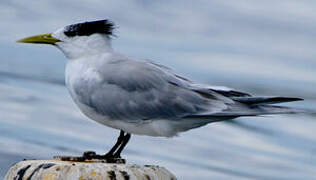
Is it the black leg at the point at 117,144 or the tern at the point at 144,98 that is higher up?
the tern at the point at 144,98

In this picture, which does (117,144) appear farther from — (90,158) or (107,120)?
(90,158)

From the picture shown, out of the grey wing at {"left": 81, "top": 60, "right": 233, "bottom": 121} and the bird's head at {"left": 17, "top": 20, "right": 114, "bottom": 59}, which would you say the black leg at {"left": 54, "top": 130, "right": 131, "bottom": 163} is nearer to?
the grey wing at {"left": 81, "top": 60, "right": 233, "bottom": 121}

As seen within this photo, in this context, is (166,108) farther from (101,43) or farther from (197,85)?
A: (101,43)

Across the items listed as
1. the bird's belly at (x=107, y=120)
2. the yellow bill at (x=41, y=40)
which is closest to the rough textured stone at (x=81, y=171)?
the bird's belly at (x=107, y=120)

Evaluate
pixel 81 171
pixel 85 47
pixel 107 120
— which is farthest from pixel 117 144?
pixel 81 171

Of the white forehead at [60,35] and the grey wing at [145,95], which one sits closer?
the grey wing at [145,95]

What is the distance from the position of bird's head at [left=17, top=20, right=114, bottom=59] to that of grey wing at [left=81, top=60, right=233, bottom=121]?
425 mm

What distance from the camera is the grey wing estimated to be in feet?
19.5

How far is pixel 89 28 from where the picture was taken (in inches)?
253

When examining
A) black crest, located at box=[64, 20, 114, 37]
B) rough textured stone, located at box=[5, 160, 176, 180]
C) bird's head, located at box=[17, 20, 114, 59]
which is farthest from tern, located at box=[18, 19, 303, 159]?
rough textured stone, located at box=[5, 160, 176, 180]

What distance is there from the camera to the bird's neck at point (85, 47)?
20.6ft

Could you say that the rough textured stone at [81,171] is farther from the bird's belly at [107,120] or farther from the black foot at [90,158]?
the bird's belly at [107,120]

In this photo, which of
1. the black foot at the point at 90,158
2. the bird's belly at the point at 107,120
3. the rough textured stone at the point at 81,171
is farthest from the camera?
the bird's belly at the point at 107,120

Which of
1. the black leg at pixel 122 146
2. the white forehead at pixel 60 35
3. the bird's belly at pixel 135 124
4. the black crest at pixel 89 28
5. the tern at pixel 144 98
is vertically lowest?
the black leg at pixel 122 146
